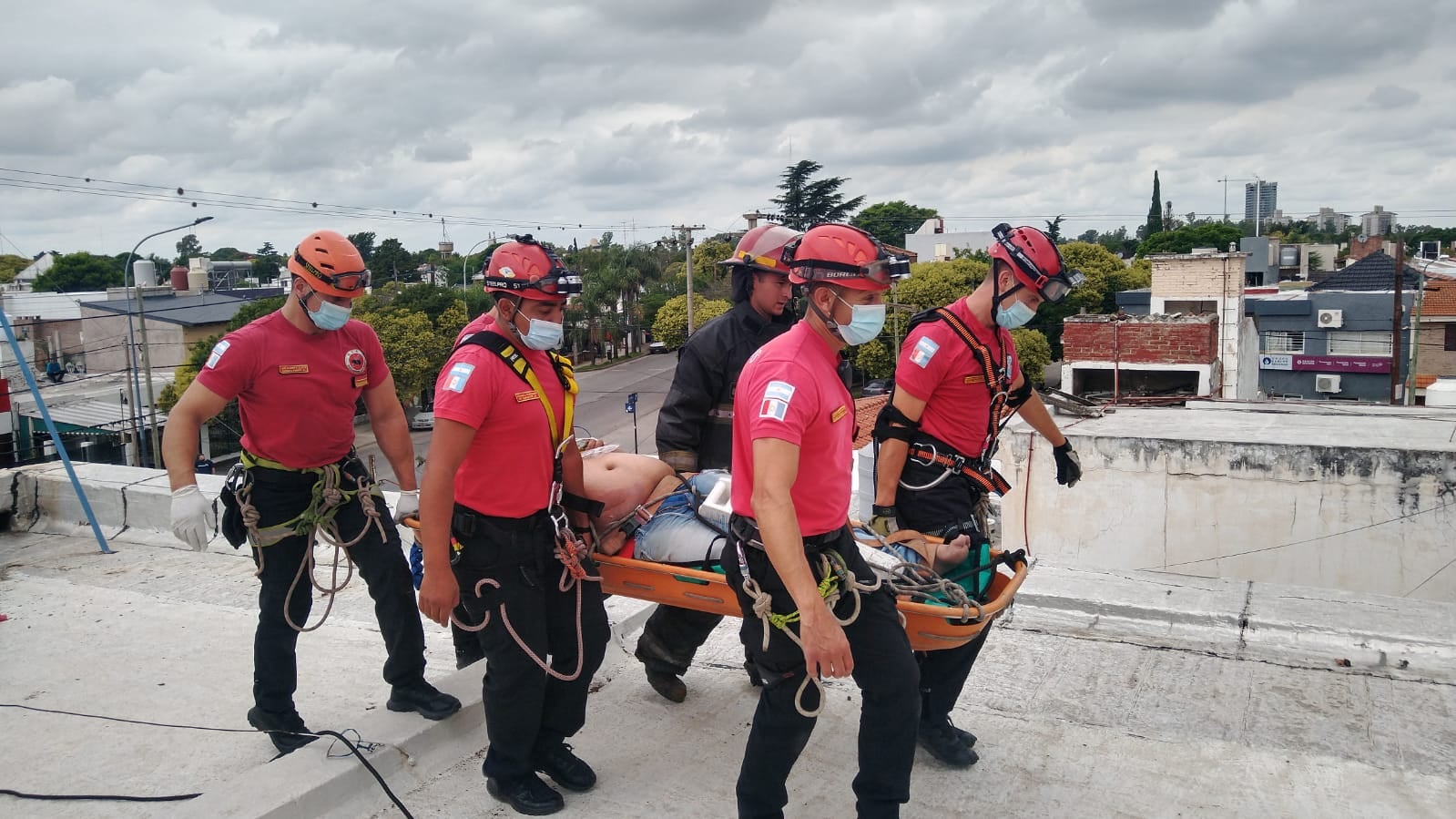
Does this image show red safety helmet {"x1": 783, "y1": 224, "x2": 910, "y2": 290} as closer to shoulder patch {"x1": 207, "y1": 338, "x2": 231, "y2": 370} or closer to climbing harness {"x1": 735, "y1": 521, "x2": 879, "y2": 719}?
climbing harness {"x1": 735, "y1": 521, "x2": 879, "y2": 719}

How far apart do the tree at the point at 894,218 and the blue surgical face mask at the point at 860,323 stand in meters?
80.8

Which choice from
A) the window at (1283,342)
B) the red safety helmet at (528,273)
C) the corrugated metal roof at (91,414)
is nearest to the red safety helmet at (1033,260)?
the red safety helmet at (528,273)

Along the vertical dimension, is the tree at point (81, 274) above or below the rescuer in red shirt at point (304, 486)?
above

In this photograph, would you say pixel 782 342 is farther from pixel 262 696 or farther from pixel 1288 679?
pixel 1288 679

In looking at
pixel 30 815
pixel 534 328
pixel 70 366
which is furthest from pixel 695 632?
pixel 70 366

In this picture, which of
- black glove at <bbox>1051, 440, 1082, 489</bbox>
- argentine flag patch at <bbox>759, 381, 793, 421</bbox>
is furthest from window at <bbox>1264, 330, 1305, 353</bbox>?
argentine flag patch at <bbox>759, 381, 793, 421</bbox>

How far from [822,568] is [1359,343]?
4688 centimetres

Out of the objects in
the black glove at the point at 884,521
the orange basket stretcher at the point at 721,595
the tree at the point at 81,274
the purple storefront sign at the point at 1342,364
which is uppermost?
the tree at the point at 81,274

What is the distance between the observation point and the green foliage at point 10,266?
7306 cm

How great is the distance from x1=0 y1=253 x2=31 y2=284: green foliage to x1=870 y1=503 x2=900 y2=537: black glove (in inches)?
3282

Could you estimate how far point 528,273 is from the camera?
11.2 feet

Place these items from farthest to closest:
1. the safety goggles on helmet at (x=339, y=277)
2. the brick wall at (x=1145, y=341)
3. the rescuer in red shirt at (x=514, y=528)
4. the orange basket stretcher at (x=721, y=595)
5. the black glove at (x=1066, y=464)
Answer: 1. the brick wall at (x=1145, y=341)
2. the black glove at (x=1066, y=464)
3. the safety goggles on helmet at (x=339, y=277)
4. the rescuer in red shirt at (x=514, y=528)
5. the orange basket stretcher at (x=721, y=595)

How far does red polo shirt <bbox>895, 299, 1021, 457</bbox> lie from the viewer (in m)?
3.66

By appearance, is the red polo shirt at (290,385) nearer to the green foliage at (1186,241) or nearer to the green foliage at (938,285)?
the green foliage at (938,285)
